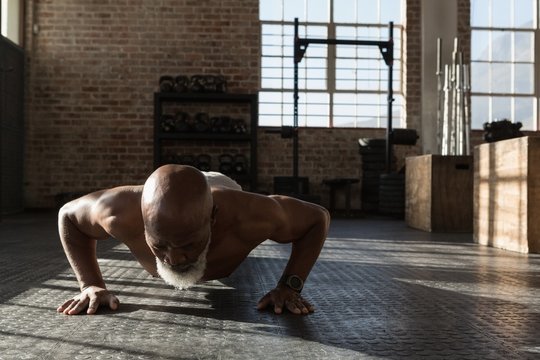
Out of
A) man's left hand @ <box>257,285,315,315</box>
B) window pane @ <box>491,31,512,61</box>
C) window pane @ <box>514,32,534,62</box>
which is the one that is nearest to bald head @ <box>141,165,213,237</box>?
man's left hand @ <box>257,285,315,315</box>

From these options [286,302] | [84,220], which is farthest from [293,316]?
[84,220]

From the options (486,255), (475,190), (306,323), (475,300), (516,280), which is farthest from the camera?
(475,190)

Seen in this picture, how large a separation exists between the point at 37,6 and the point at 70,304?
7.28 meters

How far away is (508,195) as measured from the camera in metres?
3.90

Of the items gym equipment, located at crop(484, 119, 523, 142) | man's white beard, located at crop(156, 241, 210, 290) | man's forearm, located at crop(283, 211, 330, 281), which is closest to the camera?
man's white beard, located at crop(156, 241, 210, 290)

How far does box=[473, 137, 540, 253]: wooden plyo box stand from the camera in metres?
3.66

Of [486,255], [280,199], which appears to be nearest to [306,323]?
[280,199]

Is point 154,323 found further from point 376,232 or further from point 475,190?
point 376,232

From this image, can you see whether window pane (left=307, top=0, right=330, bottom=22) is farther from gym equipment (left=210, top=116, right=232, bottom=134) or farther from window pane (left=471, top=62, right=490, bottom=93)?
window pane (left=471, top=62, right=490, bottom=93)

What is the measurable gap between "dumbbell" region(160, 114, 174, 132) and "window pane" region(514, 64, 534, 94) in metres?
4.90

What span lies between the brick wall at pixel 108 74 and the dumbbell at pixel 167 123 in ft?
1.93

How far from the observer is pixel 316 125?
8484mm

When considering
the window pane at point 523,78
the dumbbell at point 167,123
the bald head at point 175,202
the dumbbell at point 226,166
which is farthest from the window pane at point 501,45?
the bald head at point 175,202

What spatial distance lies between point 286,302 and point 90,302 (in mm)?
580
